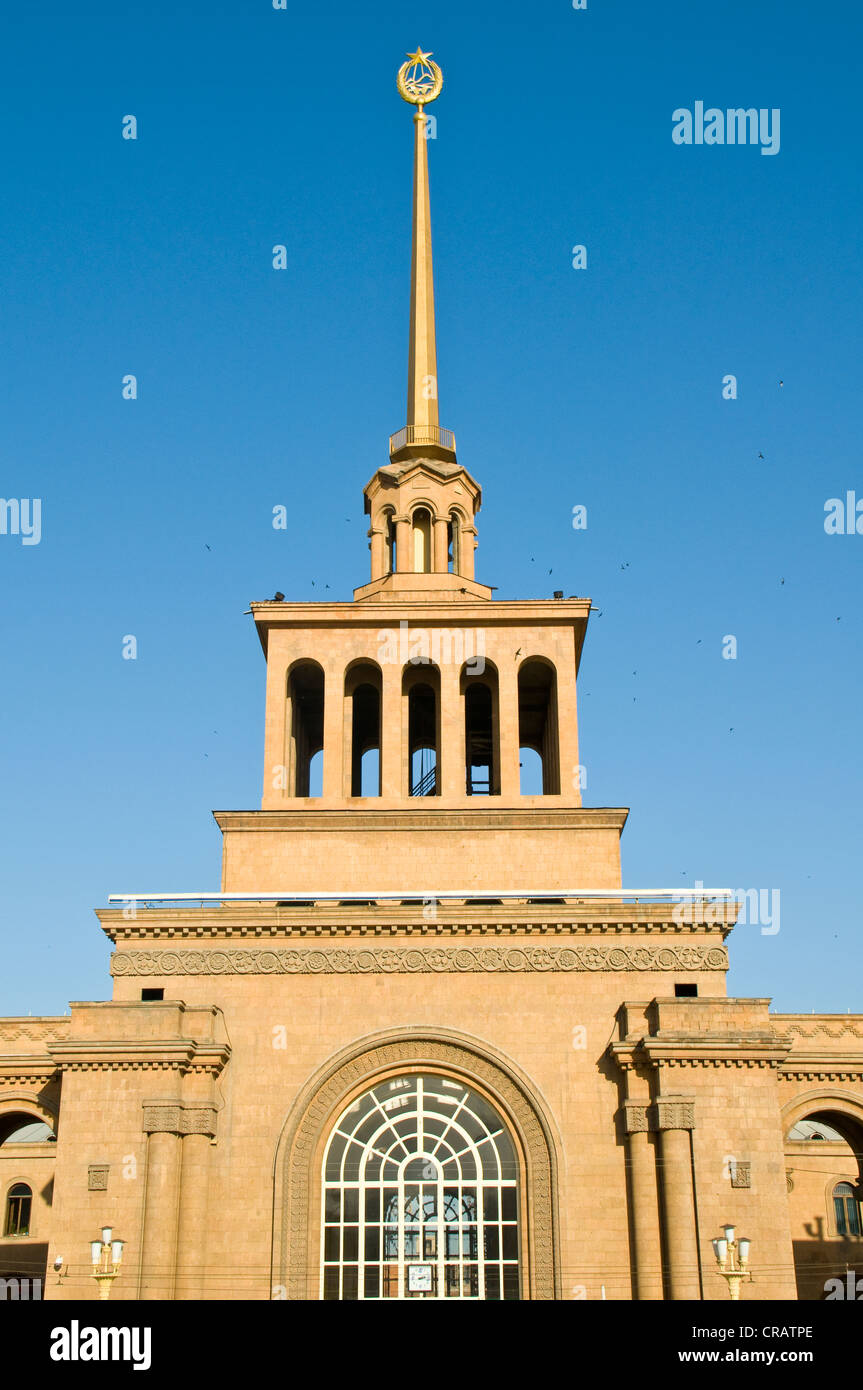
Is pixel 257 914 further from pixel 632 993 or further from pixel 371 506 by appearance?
pixel 371 506

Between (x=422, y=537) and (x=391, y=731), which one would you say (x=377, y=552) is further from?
(x=391, y=731)

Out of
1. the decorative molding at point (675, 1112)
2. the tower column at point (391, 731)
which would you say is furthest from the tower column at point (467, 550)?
the decorative molding at point (675, 1112)

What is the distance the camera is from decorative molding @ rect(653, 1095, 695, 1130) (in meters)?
26.7

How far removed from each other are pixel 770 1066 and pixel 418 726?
14.6m

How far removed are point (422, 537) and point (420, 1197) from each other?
17.1 m

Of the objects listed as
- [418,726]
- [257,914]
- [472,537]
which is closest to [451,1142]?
[257,914]

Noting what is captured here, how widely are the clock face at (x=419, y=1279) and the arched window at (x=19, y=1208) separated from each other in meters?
21.6

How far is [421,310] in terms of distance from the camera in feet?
130

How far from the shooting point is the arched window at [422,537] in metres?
37.4

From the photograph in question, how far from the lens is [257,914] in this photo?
96.9ft

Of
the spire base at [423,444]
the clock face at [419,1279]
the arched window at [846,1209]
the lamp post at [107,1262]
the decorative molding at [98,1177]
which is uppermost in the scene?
the spire base at [423,444]

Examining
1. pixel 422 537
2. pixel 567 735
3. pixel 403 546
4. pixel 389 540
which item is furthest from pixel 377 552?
pixel 567 735

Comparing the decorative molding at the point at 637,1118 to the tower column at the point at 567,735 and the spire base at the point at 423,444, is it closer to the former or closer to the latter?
the tower column at the point at 567,735

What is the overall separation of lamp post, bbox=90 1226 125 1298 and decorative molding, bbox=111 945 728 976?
5.75 metres
